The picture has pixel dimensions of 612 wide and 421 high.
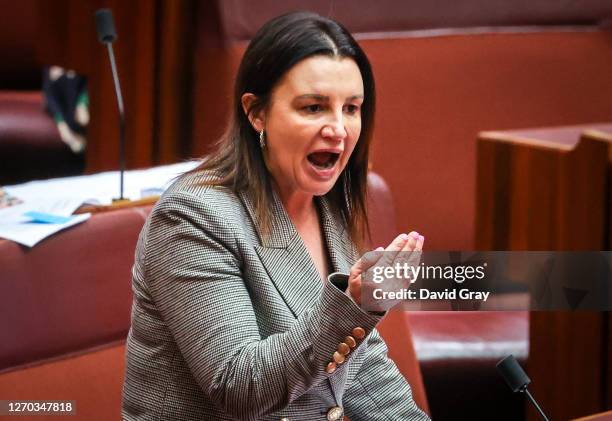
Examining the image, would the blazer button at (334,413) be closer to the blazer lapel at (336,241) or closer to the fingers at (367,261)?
the blazer lapel at (336,241)

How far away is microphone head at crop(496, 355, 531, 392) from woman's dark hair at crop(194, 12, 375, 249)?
0.30 meters

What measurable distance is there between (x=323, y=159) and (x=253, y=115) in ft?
0.31

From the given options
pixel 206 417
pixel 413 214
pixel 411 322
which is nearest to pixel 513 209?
pixel 411 322

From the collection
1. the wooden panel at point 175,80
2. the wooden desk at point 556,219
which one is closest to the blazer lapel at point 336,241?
the wooden desk at point 556,219

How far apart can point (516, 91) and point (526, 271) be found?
5.67 ft

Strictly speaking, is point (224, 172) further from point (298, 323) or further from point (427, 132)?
point (427, 132)

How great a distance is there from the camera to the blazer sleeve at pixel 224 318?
1.02m

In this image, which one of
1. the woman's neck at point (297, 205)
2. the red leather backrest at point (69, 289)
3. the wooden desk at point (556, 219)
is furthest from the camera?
Result: the wooden desk at point (556, 219)

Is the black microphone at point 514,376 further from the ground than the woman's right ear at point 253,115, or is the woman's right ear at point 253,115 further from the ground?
the woman's right ear at point 253,115

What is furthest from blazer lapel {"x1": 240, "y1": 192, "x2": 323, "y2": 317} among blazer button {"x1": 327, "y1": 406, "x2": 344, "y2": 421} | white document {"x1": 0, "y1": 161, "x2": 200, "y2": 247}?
white document {"x1": 0, "y1": 161, "x2": 200, "y2": 247}

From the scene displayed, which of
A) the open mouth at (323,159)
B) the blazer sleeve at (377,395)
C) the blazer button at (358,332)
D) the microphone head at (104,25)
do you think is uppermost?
the microphone head at (104,25)

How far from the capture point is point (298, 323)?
106 cm

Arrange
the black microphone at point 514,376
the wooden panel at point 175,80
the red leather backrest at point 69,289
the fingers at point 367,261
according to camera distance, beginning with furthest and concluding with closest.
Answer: the wooden panel at point 175,80 < the red leather backrest at point 69,289 < the black microphone at point 514,376 < the fingers at point 367,261

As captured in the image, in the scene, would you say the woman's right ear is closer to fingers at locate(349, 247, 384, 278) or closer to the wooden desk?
fingers at locate(349, 247, 384, 278)
